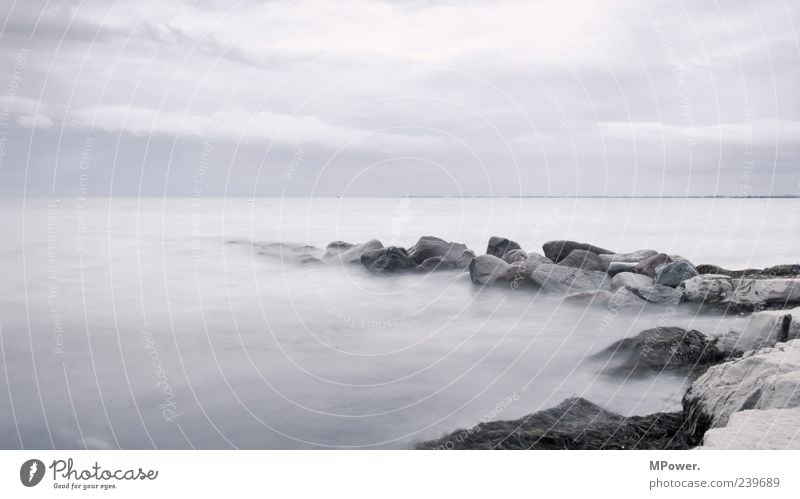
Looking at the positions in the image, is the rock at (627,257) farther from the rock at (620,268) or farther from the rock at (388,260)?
the rock at (388,260)

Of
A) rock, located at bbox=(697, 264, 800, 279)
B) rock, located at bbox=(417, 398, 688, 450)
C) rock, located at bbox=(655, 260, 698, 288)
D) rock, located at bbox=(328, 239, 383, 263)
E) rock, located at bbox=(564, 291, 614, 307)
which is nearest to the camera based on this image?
rock, located at bbox=(417, 398, 688, 450)

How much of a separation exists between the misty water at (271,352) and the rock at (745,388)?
2.31 ft

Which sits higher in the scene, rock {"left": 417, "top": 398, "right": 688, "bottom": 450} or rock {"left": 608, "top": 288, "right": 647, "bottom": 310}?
rock {"left": 608, "top": 288, "right": 647, "bottom": 310}

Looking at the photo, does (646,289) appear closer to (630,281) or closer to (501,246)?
(630,281)

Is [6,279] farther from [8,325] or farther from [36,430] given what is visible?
[36,430]

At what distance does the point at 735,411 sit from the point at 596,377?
6.89 ft

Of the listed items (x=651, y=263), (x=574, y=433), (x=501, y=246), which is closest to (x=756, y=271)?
(x=651, y=263)

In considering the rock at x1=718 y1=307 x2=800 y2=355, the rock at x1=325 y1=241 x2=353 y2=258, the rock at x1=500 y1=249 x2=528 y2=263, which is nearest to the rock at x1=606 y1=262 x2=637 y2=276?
the rock at x1=500 y1=249 x2=528 y2=263

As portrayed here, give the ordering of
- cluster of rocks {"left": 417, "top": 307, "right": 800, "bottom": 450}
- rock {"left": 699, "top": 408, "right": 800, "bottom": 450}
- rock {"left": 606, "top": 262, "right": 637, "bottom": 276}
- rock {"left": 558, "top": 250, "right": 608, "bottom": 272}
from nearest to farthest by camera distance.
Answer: rock {"left": 699, "top": 408, "right": 800, "bottom": 450} < cluster of rocks {"left": 417, "top": 307, "right": 800, "bottom": 450} < rock {"left": 606, "top": 262, "right": 637, "bottom": 276} < rock {"left": 558, "top": 250, "right": 608, "bottom": 272}

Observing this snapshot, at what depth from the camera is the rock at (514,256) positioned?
1214 centimetres

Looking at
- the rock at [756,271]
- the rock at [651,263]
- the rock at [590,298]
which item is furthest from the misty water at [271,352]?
the rock at [756,271]

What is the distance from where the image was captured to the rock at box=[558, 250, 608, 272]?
1130 centimetres

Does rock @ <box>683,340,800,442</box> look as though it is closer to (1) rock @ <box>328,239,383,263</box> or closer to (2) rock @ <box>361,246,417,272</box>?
(2) rock @ <box>361,246,417,272</box>

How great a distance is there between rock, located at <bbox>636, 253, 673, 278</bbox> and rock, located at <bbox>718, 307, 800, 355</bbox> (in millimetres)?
3648
